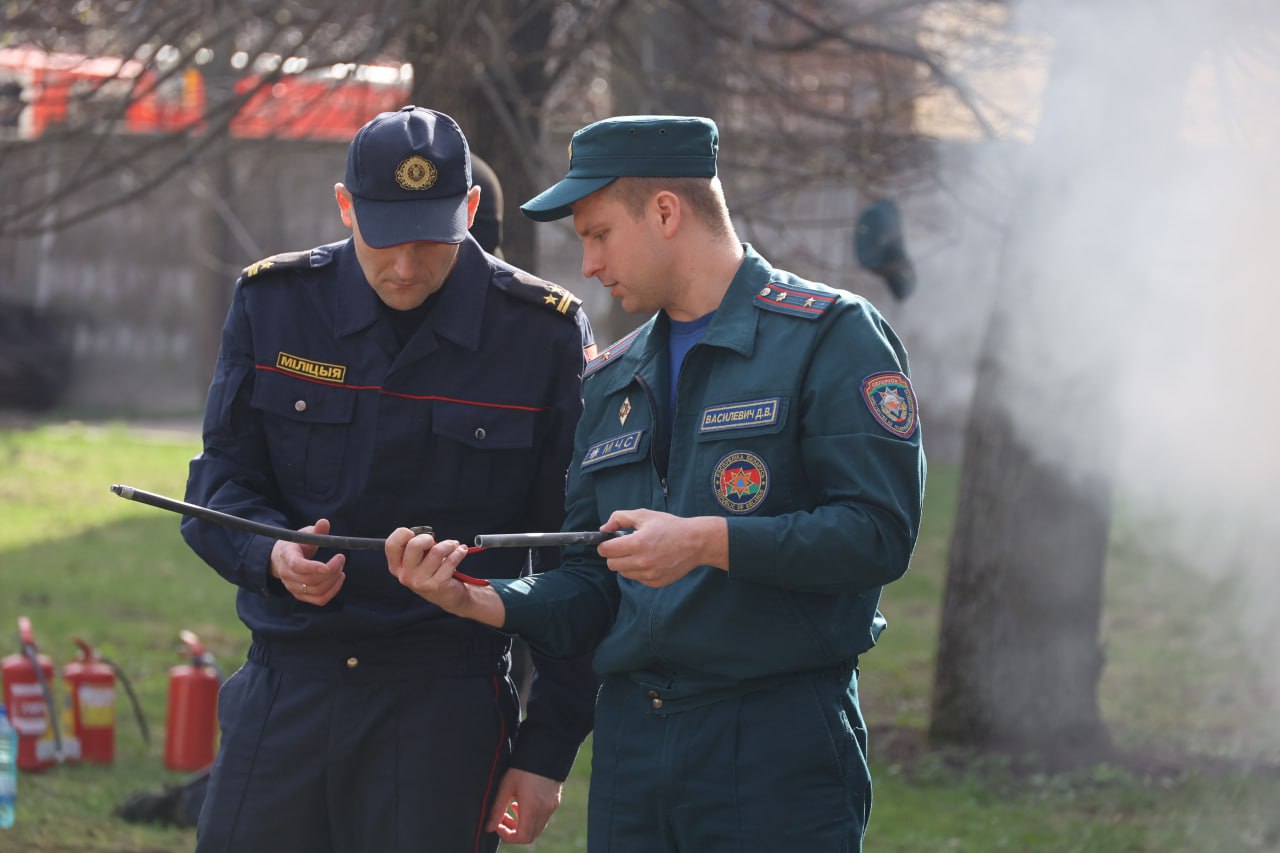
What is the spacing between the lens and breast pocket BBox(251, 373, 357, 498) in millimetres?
3102

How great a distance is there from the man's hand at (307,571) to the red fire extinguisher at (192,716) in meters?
3.73

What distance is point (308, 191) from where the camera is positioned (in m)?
16.2

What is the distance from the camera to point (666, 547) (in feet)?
8.36

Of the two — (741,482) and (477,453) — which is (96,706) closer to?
(477,453)

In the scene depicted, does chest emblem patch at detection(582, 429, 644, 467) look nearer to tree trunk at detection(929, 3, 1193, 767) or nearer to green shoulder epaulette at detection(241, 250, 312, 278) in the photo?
green shoulder epaulette at detection(241, 250, 312, 278)

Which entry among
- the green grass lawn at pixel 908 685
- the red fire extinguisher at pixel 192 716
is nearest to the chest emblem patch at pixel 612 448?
the green grass lawn at pixel 908 685

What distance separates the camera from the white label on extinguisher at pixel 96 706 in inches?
257

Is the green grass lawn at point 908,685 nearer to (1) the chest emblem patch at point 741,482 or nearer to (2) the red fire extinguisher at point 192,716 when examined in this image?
(2) the red fire extinguisher at point 192,716

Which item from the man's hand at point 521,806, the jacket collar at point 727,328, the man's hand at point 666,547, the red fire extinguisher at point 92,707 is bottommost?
the red fire extinguisher at point 92,707

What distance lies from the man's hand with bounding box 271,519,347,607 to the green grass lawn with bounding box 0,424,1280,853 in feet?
9.88

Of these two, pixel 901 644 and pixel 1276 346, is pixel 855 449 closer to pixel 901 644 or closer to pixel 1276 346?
pixel 1276 346

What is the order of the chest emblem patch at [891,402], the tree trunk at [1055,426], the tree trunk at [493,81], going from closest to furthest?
1. the chest emblem patch at [891,402]
2. the tree trunk at [493,81]
3. the tree trunk at [1055,426]

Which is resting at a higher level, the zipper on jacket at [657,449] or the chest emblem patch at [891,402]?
the chest emblem patch at [891,402]

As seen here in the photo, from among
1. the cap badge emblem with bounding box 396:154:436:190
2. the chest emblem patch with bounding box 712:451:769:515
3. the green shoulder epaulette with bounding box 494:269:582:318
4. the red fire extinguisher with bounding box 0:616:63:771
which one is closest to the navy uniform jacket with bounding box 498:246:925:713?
the chest emblem patch with bounding box 712:451:769:515
